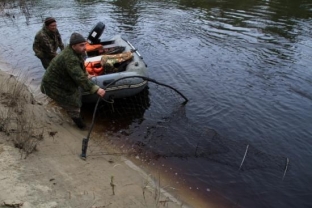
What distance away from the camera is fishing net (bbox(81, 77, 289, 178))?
625 cm

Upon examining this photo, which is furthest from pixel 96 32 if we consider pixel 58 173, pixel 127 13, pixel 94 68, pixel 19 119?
pixel 127 13

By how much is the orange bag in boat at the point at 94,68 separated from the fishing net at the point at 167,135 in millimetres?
752

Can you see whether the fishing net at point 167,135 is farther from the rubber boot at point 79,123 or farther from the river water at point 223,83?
the rubber boot at point 79,123

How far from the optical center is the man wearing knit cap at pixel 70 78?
5.68 meters

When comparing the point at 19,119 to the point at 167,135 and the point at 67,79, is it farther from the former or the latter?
the point at 167,135

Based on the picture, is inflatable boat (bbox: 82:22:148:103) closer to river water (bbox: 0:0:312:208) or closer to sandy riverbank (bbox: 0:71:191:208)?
river water (bbox: 0:0:312:208)

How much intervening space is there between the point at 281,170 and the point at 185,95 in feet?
10.7

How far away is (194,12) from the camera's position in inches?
644

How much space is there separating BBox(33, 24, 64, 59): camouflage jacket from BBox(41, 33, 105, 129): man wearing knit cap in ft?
5.26

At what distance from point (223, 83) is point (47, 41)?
14.6ft

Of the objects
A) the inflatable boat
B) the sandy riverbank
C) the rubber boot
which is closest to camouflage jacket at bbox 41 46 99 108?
the rubber boot

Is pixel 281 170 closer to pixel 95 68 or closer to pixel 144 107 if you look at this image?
pixel 144 107

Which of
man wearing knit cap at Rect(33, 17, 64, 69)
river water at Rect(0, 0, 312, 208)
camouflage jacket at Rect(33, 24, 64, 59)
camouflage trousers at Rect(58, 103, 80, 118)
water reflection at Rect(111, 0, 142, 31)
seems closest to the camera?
river water at Rect(0, 0, 312, 208)

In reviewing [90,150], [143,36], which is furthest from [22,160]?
[143,36]
